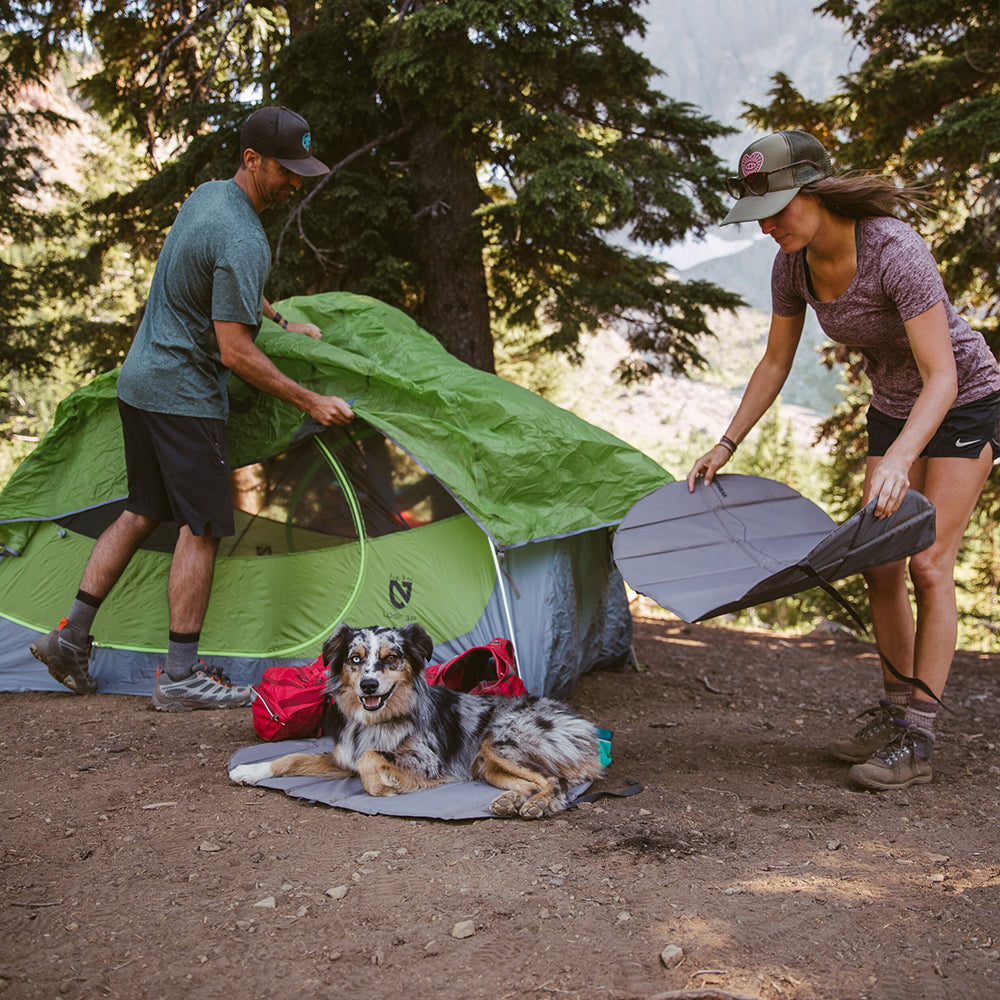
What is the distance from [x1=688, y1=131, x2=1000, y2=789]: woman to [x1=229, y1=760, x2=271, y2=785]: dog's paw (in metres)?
1.93

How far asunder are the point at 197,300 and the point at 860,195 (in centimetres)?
280

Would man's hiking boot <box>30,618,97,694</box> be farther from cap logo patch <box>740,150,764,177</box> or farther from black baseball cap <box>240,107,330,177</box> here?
cap logo patch <box>740,150,764,177</box>

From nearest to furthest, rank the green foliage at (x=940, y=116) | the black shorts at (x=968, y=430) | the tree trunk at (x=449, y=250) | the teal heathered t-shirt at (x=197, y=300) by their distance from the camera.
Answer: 1. the black shorts at (x=968, y=430)
2. the teal heathered t-shirt at (x=197, y=300)
3. the tree trunk at (x=449, y=250)
4. the green foliage at (x=940, y=116)

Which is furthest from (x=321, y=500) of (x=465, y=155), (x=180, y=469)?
(x=465, y=155)

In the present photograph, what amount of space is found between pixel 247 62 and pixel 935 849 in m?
8.43

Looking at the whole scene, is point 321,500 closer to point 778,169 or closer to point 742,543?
point 742,543

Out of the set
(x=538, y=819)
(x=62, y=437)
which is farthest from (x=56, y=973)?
(x=62, y=437)

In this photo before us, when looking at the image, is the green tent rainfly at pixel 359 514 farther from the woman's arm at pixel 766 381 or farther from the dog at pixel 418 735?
the woman's arm at pixel 766 381

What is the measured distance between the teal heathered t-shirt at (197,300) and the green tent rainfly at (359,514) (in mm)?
526

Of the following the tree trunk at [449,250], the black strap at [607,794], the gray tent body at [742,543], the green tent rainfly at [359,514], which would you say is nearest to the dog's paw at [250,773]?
the black strap at [607,794]

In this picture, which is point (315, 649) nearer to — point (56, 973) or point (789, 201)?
point (56, 973)

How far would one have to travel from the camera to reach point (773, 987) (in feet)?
6.19

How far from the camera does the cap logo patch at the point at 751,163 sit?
2.97 metres

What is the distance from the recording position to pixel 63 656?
13.9ft
